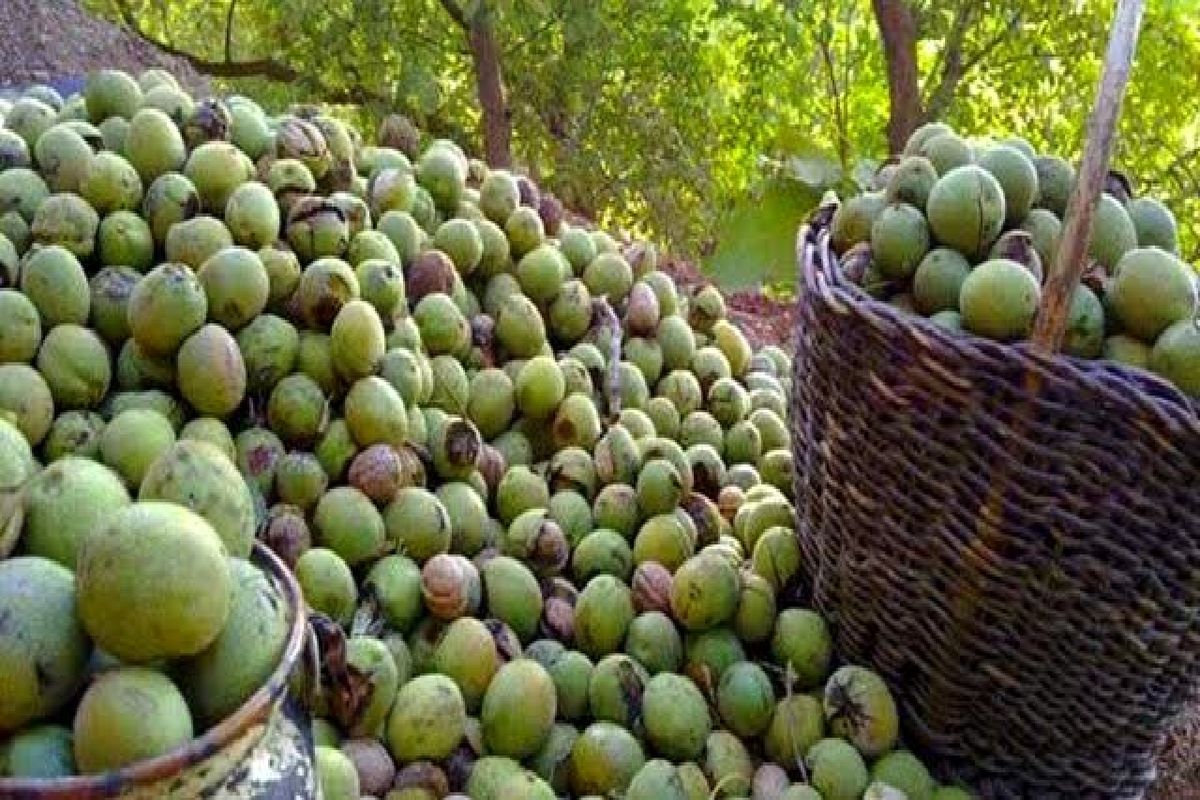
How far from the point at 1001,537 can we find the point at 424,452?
84 centimetres

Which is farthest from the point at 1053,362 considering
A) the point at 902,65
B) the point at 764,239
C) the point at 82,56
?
the point at 902,65

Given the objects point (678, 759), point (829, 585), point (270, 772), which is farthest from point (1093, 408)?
point (270, 772)

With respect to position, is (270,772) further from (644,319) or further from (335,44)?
(335,44)

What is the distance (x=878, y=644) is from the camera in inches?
76.5

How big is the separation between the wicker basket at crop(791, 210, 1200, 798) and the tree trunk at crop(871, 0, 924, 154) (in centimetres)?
267

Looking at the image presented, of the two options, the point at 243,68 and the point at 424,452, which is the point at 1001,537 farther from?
the point at 243,68

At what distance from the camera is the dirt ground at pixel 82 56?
11.1ft

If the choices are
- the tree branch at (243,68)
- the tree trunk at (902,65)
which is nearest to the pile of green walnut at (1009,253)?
the tree trunk at (902,65)

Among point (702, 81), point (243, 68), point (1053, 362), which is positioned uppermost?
point (1053, 362)

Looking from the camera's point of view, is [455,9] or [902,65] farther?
[455,9]

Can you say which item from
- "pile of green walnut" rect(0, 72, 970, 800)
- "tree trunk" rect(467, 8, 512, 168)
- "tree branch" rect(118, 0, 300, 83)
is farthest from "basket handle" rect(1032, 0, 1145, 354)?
"tree branch" rect(118, 0, 300, 83)

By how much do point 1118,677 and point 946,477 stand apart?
1.15 feet

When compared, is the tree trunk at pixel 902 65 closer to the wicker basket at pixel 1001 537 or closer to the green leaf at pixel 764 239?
the green leaf at pixel 764 239

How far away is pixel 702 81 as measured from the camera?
196 inches
